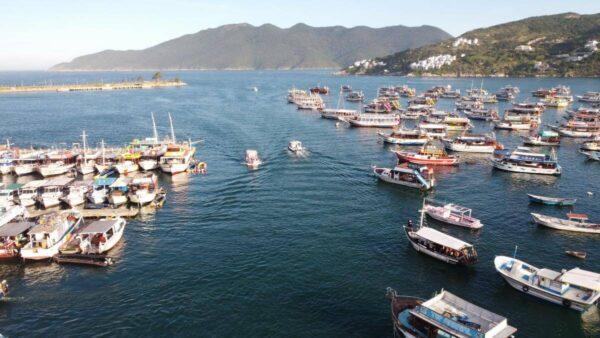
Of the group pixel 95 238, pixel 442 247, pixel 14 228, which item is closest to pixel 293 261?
pixel 442 247

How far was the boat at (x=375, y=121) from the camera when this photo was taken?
14550 centimetres

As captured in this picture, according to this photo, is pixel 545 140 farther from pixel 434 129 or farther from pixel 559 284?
pixel 559 284

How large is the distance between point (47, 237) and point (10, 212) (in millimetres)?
14161

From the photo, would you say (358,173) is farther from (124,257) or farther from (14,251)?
(14,251)

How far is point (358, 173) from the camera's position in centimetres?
8788

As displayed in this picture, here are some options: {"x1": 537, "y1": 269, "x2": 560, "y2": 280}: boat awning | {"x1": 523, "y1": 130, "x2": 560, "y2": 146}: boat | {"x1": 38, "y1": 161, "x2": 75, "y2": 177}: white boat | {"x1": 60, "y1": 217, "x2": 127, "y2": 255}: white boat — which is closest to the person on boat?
{"x1": 60, "y1": 217, "x2": 127, "y2": 255}: white boat

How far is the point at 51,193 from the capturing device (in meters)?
69.7

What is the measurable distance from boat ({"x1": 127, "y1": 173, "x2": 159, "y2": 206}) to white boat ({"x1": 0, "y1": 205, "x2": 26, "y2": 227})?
15.4 meters

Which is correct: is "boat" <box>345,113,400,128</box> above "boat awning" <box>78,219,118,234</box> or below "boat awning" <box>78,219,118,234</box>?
above

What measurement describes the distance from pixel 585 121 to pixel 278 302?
460ft

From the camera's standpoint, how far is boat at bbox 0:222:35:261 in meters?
51.7

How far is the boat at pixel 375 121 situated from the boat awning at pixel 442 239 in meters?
94.3

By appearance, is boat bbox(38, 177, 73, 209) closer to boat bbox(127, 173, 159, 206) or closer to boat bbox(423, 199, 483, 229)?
boat bbox(127, 173, 159, 206)

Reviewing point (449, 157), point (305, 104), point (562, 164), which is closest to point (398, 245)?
point (449, 157)
